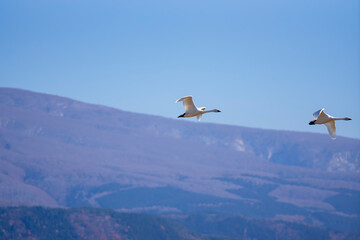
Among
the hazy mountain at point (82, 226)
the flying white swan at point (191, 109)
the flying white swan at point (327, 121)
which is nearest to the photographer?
the flying white swan at point (327, 121)

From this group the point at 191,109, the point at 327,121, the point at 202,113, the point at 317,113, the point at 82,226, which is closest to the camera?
the point at 317,113

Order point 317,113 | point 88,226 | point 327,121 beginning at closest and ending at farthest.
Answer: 1. point 317,113
2. point 327,121
3. point 88,226

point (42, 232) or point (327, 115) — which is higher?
point (327, 115)

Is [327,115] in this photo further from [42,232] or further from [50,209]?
[50,209]

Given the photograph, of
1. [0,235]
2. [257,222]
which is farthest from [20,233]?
[257,222]

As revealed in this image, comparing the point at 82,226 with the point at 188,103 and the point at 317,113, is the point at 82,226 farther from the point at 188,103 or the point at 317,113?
the point at 317,113

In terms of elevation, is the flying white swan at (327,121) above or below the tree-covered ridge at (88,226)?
above

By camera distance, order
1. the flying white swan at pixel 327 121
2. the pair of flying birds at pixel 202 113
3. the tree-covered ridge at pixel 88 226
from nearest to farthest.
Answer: the flying white swan at pixel 327 121, the pair of flying birds at pixel 202 113, the tree-covered ridge at pixel 88 226

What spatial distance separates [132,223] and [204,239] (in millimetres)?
17664

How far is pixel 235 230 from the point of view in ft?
585

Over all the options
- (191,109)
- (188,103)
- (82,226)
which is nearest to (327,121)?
(191,109)

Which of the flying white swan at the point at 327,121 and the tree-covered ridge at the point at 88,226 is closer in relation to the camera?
the flying white swan at the point at 327,121

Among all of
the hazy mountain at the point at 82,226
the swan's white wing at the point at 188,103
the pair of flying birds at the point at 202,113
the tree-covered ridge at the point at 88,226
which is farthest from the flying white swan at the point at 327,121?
the tree-covered ridge at the point at 88,226

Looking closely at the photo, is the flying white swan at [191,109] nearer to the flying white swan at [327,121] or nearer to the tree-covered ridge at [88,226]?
the flying white swan at [327,121]
